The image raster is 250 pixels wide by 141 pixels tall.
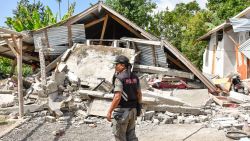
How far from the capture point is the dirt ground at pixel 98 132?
828cm

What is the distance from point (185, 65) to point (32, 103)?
6.38 meters

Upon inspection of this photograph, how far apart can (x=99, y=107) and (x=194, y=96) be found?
12.6ft

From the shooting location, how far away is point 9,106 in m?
11.4

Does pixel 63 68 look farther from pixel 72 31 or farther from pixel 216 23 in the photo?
pixel 216 23

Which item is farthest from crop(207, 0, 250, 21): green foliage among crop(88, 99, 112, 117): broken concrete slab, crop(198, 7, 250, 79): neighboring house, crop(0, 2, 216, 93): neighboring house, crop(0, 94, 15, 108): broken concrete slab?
crop(0, 94, 15, 108): broken concrete slab

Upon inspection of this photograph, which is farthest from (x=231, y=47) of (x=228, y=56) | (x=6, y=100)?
(x=6, y=100)

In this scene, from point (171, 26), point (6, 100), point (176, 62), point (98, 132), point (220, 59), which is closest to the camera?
point (98, 132)

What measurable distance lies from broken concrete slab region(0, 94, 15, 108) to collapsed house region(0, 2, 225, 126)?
0.07 metres

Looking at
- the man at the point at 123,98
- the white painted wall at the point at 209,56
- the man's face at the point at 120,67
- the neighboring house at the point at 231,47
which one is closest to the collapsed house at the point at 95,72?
the neighboring house at the point at 231,47

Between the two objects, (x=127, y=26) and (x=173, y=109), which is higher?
(x=127, y=26)

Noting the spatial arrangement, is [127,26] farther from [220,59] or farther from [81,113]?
[220,59]

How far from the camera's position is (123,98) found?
5.93 meters

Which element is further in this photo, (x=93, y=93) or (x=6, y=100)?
(x=6, y=100)

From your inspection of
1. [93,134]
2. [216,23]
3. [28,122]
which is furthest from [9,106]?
[216,23]
